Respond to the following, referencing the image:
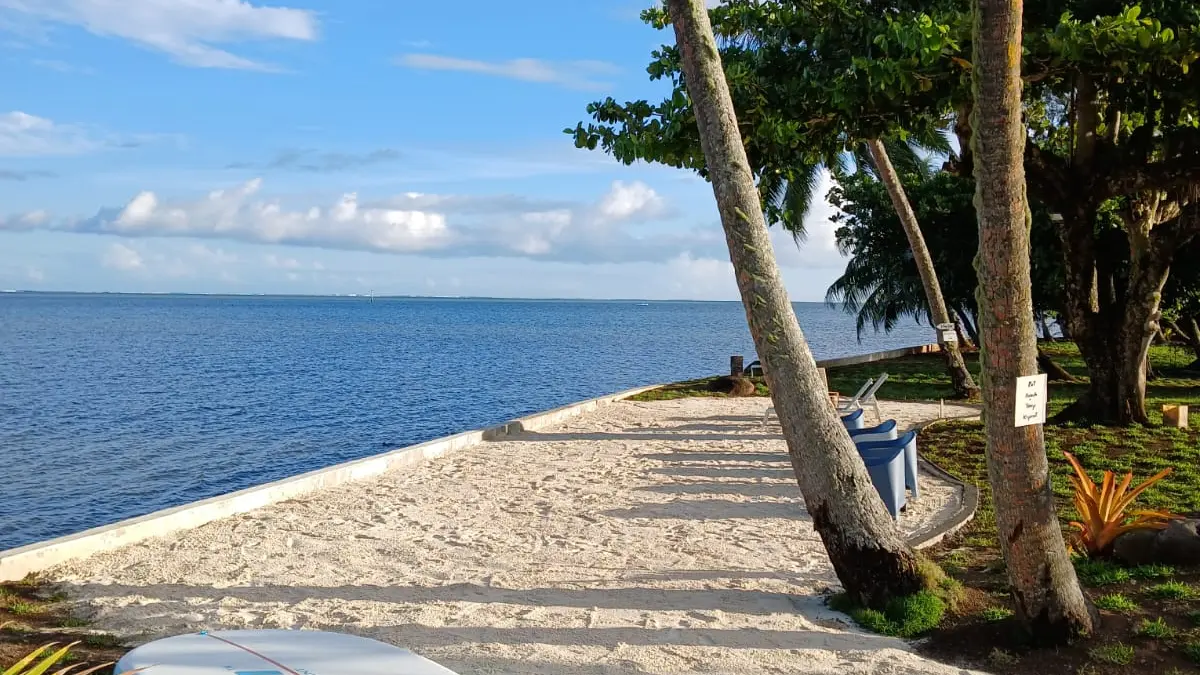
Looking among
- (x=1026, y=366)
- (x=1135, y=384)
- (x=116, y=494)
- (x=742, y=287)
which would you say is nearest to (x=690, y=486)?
(x=742, y=287)

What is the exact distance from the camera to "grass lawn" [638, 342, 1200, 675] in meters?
5.42

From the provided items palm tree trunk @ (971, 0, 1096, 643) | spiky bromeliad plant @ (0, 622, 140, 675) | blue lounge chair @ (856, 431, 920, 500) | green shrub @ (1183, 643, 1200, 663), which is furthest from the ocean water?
green shrub @ (1183, 643, 1200, 663)

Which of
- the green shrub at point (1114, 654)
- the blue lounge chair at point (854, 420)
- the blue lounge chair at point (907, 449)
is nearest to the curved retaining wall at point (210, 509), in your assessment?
the blue lounge chair at point (854, 420)

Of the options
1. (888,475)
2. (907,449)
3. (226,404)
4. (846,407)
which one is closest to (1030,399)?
(888,475)

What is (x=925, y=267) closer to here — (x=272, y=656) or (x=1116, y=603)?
(x=1116, y=603)

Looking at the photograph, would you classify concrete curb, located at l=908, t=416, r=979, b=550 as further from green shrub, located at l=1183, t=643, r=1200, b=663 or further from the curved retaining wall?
the curved retaining wall

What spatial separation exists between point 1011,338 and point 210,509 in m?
6.93

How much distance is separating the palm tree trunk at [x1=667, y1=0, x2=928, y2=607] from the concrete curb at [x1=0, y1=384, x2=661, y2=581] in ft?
17.3

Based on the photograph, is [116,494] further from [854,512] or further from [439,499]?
[854,512]

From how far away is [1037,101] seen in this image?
49.8ft

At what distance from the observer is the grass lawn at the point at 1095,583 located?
17.8ft

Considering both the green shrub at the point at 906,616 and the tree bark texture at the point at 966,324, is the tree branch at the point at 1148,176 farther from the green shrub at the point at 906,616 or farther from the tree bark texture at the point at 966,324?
the tree bark texture at the point at 966,324

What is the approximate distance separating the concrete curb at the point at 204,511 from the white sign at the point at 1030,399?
6562 millimetres

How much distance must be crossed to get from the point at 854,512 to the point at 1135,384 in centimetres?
931
